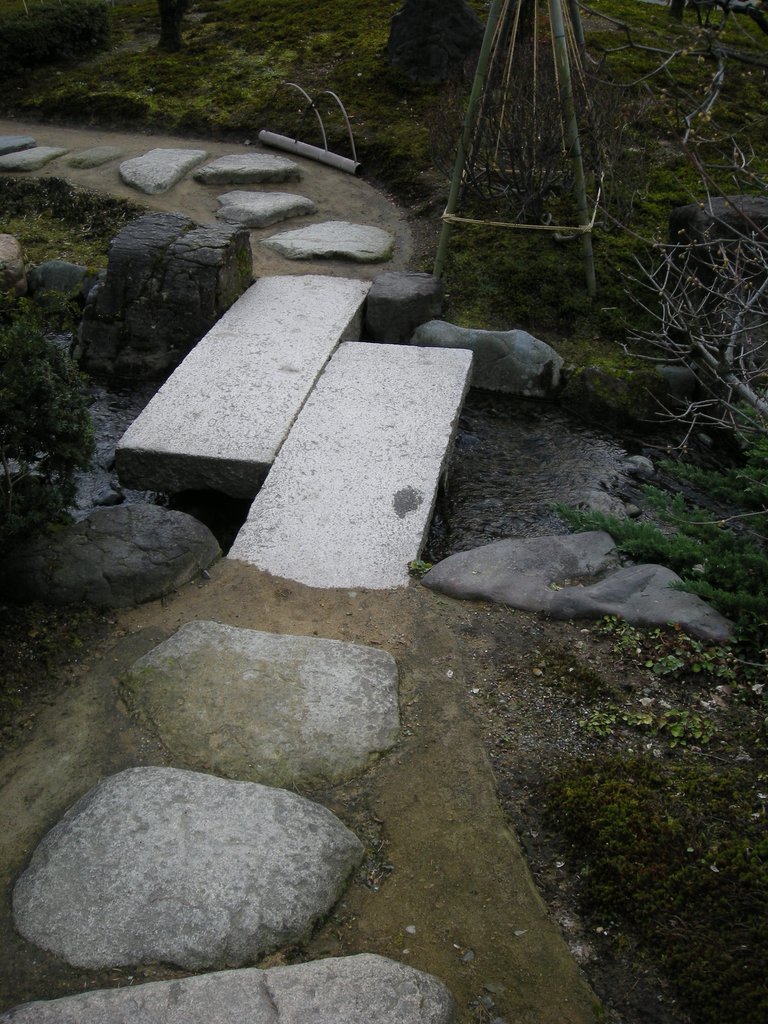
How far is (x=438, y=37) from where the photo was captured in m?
9.54

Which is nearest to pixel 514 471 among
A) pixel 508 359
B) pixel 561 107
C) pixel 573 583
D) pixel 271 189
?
pixel 508 359

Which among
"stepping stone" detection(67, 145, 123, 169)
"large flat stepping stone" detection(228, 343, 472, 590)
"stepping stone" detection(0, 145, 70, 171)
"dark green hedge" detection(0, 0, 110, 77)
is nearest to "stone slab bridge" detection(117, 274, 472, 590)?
"large flat stepping stone" detection(228, 343, 472, 590)

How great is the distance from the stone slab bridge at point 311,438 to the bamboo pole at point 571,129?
1.41 meters

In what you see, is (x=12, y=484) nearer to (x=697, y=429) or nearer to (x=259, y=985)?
(x=259, y=985)

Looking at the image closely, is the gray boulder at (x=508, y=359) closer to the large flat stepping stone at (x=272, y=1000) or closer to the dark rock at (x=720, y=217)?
the dark rock at (x=720, y=217)

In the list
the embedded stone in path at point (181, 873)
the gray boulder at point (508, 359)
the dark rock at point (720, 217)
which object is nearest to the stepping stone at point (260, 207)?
the gray boulder at point (508, 359)

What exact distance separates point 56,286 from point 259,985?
568cm

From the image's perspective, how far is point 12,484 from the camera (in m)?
3.64

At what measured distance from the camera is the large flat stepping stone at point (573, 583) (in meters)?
3.60

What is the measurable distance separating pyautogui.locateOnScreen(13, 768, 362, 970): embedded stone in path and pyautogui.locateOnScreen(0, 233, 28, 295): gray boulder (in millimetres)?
4840

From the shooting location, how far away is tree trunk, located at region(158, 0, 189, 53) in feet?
35.5

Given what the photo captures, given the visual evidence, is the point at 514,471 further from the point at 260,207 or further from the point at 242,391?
the point at 260,207

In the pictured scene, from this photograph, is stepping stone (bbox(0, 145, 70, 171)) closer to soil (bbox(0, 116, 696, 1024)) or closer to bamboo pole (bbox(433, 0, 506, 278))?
bamboo pole (bbox(433, 0, 506, 278))

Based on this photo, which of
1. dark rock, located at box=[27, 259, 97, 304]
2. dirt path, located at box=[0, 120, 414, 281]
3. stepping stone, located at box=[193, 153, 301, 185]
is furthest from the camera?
stepping stone, located at box=[193, 153, 301, 185]
